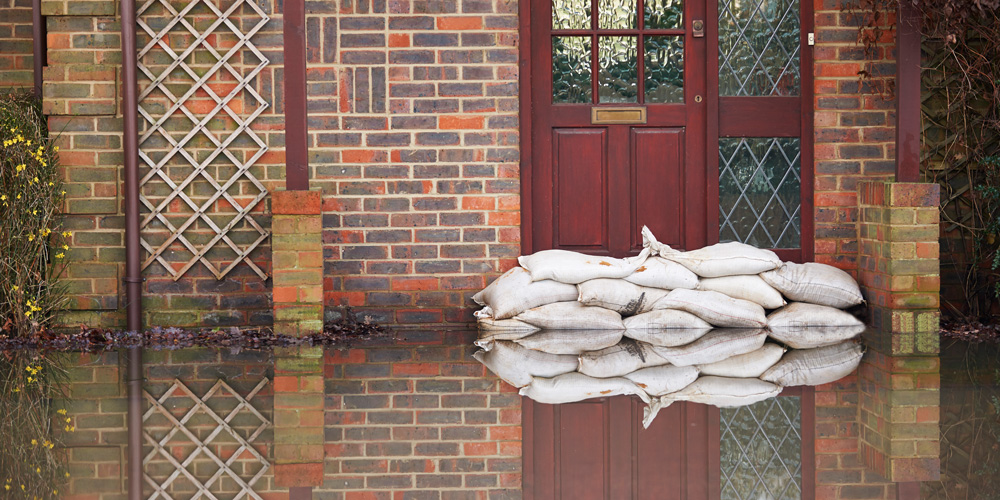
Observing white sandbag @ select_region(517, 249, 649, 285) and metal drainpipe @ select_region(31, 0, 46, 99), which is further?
metal drainpipe @ select_region(31, 0, 46, 99)

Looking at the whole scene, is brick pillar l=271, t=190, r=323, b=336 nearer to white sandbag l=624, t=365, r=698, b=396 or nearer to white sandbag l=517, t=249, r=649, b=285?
white sandbag l=517, t=249, r=649, b=285

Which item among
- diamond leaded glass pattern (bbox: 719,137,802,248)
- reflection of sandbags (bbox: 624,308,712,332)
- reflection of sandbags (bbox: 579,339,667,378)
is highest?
diamond leaded glass pattern (bbox: 719,137,802,248)

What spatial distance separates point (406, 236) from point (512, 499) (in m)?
3.28

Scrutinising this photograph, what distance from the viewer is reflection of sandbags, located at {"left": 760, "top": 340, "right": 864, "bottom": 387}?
4.51 m

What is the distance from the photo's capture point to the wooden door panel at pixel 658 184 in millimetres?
6340

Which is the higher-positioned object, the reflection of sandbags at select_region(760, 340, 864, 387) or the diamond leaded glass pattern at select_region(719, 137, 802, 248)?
the diamond leaded glass pattern at select_region(719, 137, 802, 248)

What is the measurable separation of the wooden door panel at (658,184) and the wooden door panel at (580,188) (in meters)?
0.18

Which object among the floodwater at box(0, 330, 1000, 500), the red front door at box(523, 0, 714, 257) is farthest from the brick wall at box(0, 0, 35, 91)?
the red front door at box(523, 0, 714, 257)

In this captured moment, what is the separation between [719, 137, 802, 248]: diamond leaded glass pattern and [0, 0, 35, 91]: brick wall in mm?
4121

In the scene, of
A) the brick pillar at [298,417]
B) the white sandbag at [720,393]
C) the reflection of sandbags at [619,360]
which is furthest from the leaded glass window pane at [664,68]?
the brick pillar at [298,417]

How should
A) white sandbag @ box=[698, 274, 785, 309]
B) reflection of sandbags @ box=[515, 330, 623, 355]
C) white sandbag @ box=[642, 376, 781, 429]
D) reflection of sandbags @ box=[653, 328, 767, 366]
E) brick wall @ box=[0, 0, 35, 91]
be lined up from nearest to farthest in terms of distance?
white sandbag @ box=[642, 376, 781, 429] → reflection of sandbags @ box=[653, 328, 767, 366] → reflection of sandbags @ box=[515, 330, 623, 355] → white sandbag @ box=[698, 274, 785, 309] → brick wall @ box=[0, 0, 35, 91]

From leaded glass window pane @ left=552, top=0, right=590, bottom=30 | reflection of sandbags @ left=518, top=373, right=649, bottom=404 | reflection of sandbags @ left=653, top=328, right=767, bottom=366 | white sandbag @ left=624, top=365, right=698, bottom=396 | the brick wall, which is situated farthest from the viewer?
the brick wall

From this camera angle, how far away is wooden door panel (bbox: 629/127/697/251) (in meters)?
6.34

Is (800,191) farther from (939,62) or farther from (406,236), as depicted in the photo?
(406,236)
